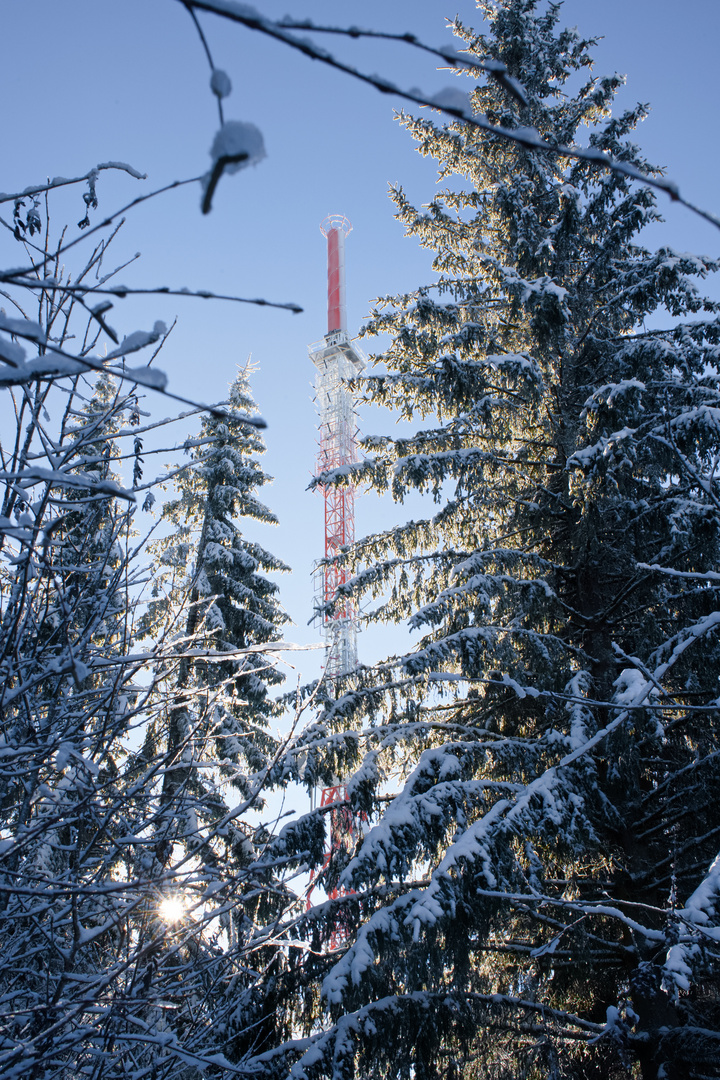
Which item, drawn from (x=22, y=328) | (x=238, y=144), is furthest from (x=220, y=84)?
(x=22, y=328)

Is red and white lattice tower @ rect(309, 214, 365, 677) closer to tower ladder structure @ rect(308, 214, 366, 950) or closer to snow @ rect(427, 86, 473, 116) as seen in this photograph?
tower ladder structure @ rect(308, 214, 366, 950)

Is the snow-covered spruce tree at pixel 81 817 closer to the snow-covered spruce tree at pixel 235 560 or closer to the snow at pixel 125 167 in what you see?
the snow at pixel 125 167

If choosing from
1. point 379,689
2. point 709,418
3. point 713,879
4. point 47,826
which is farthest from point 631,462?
point 47,826

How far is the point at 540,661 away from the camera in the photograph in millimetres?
5520

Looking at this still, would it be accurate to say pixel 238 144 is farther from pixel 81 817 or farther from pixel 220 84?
pixel 81 817

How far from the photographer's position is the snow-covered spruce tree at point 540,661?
13.2ft

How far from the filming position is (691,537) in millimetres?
5148

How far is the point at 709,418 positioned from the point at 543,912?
4.14 metres

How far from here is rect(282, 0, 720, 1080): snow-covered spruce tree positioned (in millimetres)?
4020

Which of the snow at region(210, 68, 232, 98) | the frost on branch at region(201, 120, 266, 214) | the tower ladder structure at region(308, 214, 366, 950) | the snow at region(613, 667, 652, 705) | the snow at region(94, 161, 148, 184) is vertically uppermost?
the tower ladder structure at region(308, 214, 366, 950)

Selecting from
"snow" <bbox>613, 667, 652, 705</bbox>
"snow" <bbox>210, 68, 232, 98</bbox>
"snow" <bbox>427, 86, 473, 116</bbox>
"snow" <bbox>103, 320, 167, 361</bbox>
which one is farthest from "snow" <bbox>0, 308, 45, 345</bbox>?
"snow" <bbox>613, 667, 652, 705</bbox>

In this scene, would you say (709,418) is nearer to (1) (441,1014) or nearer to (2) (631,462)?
(2) (631,462)

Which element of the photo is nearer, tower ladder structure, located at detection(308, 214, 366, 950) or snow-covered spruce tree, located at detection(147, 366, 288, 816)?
snow-covered spruce tree, located at detection(147, 366, 288, 816)

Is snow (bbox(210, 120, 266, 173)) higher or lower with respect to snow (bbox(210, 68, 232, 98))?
lower
